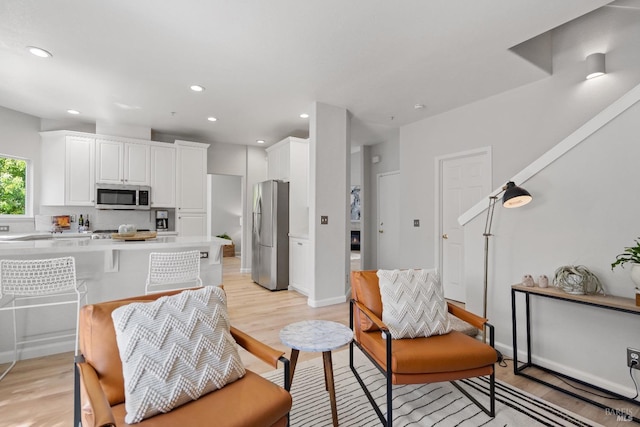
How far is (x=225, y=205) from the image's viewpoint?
27.6ft

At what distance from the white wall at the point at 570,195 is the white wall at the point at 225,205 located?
6.15m

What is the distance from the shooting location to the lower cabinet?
555cm

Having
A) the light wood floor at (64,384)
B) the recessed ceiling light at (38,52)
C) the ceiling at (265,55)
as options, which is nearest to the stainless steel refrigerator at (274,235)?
the light wood floor at (64,384)

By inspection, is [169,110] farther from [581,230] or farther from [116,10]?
[581,230]

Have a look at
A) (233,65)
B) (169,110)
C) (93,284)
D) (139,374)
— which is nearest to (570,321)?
(139,374)

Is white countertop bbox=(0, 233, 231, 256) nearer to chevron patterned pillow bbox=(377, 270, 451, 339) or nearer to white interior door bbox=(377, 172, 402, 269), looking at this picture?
chevron patterned pillow bbox=(377, 270, 451, 339)

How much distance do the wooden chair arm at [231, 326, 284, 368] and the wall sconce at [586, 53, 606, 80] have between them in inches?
157

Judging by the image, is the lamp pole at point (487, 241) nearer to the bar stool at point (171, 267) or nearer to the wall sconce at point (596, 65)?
the wall sconce at point (596, 65)

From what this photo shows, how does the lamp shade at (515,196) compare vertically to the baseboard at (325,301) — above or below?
above

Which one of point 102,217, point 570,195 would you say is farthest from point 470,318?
point 102,217

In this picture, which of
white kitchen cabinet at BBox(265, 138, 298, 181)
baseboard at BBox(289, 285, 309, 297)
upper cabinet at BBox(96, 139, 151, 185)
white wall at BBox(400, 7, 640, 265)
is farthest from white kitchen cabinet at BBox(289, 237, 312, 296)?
upper cabinet at BBox(96, 139, 151, 185)

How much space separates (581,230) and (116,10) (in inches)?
153

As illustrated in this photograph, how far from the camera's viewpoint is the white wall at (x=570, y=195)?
2.11 metres

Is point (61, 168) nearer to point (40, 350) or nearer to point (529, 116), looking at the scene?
point (40, 350)
